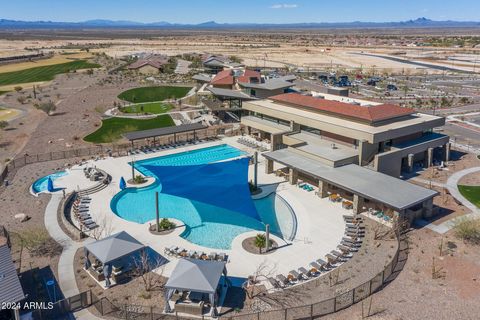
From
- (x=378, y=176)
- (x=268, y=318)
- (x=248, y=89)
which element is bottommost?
(x=268, y=318)

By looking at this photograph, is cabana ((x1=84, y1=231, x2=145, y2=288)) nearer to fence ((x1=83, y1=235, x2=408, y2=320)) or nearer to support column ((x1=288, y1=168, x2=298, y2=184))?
fence ((x1=83, y1=235, x2=408, y2=320))

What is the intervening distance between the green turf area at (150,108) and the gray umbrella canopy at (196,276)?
54097 millimetres

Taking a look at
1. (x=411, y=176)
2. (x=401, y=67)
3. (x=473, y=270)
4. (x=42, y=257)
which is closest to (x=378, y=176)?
(x=411, y=176)

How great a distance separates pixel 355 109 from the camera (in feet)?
152

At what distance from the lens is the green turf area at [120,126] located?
58.6 m

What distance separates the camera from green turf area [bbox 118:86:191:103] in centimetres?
8729

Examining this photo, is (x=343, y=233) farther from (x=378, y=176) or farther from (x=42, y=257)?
(x=42, y=257)

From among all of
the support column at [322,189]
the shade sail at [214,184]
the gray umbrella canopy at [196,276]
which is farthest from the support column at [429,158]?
the gray umbrella canopy at [196,276]

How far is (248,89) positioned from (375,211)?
38.9m

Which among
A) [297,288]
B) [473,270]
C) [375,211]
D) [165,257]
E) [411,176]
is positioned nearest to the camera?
[297,288]

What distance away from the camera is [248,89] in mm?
68938

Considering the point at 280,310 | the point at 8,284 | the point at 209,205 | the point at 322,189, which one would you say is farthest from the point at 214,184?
the point at 8,284

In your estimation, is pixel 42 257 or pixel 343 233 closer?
pixel 42 257

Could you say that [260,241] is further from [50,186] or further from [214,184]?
[50,186]
